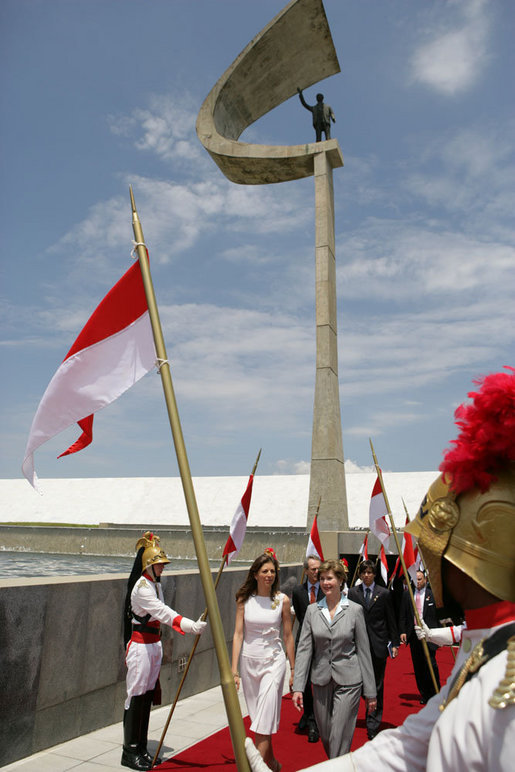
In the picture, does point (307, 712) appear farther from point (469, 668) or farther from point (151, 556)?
point (469, 668)

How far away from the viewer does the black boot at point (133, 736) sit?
510cm

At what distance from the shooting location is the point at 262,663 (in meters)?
5.08

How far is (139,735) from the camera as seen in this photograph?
5.23m

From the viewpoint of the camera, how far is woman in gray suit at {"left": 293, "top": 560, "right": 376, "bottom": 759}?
4.62 m

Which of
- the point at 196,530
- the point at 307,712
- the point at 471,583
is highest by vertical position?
the point at 196,530

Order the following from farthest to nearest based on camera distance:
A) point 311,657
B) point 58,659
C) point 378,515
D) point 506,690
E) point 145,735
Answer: point 378,515
point 58,659
point 145,735
point 311,657
point 506,690

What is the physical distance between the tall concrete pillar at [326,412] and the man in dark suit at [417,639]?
26.5 ft

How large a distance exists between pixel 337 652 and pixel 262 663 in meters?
0.66

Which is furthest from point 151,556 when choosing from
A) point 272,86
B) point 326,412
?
point 272,86

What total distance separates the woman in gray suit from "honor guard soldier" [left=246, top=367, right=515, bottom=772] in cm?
300

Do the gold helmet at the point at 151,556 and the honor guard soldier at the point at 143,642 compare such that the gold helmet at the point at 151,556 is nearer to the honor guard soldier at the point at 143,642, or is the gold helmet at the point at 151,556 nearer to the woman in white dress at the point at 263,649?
the honor guard soldier at the point at 143,642

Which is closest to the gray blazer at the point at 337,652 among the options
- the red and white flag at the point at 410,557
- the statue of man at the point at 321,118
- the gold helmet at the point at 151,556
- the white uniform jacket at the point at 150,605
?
the white uniform jacket at the point at 150,605

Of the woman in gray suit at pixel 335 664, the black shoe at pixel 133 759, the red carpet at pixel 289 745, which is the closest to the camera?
the woman in gray suit at pixel 335 664

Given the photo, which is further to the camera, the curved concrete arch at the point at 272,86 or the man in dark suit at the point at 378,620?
the curved concrete arch at the point at 272,86
